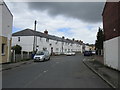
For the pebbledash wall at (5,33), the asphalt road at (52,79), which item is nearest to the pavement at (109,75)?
the asphalt road at (52,79)

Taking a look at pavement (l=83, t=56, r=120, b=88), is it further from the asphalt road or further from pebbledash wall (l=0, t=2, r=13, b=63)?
pebbledash wall (l=0, t=2, r=13, b=63)

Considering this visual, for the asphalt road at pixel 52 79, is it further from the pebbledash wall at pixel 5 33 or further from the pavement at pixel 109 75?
the pebbledash wall at pixel 5 33

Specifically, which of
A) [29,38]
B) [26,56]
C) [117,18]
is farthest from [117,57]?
[29,38]

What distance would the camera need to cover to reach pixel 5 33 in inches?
952

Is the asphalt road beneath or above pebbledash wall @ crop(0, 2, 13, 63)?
beneath

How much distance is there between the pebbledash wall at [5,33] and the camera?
22928 mm

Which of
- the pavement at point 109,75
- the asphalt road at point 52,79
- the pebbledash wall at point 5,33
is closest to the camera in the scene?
the asphalt road at point 52,79

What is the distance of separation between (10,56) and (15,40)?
104 feet

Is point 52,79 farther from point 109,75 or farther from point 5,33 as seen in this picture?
point 5,33

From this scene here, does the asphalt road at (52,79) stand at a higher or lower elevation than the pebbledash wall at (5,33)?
lower

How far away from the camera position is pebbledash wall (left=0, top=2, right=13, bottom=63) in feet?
75.2

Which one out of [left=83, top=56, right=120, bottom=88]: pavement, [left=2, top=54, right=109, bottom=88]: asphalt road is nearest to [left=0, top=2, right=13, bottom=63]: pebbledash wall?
[left=2, top=54, right=109, bottom=88]: asphalt road

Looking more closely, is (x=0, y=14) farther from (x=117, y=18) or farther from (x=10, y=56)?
(x=117, y=18)

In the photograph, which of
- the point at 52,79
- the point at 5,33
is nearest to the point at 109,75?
the point at 52,79
